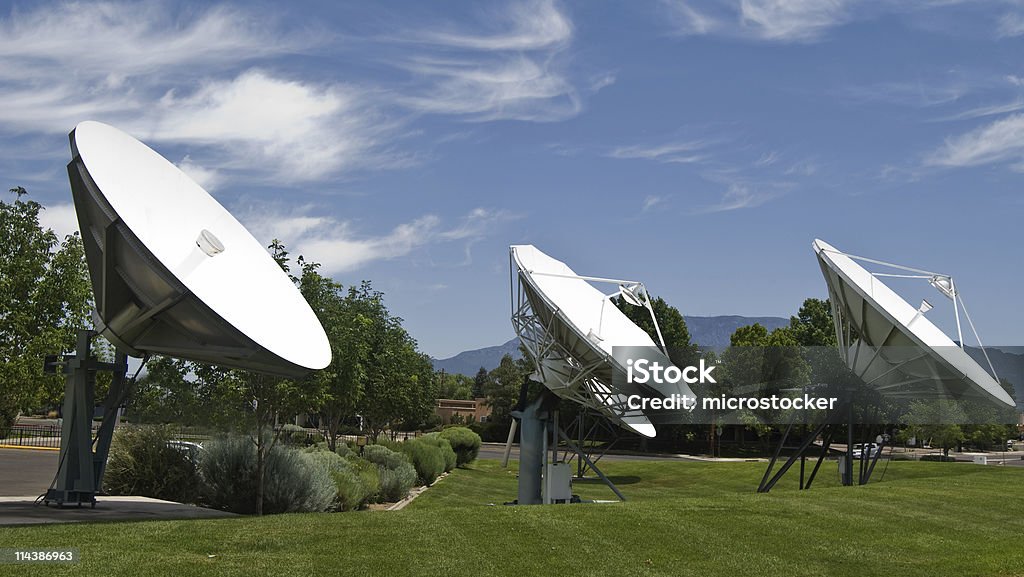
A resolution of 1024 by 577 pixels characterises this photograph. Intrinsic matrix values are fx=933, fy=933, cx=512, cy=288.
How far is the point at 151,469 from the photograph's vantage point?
22.5m

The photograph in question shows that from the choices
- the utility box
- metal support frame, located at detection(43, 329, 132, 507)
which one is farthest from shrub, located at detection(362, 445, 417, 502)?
metal support frame, located at detection(43, 329, 132, 507)

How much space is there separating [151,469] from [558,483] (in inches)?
437

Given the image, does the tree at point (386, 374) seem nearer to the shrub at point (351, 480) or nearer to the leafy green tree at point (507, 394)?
the shrub at point (351, 480)

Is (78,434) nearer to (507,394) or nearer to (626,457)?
Answer: (626,457)

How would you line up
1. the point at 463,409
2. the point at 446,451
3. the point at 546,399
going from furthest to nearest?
the point at 463,409 < the point at 446,451 < the point at 546,399

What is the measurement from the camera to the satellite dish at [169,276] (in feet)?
45.6

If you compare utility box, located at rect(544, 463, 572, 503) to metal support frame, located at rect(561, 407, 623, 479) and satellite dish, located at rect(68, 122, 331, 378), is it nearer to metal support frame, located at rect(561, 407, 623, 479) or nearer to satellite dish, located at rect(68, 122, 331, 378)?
metal support frame, located at rect(561, 407, 623, 479)

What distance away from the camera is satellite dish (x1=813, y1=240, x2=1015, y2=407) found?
75.6 feet

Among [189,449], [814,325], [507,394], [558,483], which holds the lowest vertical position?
[558,483]

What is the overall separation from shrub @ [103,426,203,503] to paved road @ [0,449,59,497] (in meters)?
2.18

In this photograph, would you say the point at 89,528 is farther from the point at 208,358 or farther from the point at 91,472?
the point at 91,472

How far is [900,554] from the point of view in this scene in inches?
542

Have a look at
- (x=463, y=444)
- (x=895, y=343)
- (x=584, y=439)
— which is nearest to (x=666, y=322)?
(x=463, y=444)

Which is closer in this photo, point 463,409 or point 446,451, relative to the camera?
point 446,451
